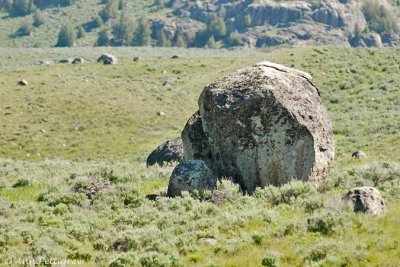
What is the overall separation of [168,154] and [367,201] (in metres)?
17.1

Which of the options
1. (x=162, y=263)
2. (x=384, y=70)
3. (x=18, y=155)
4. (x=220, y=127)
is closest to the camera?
(x=162, y=263)

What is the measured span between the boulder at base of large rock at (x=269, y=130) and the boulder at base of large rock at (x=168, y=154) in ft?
35.0

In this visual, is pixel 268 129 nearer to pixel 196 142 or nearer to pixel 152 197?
pixel 196 142

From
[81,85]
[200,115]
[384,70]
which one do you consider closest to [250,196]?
[200,115]

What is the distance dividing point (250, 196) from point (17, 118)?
41.0 meters

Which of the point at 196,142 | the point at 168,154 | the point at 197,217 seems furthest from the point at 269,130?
the point at 168,154

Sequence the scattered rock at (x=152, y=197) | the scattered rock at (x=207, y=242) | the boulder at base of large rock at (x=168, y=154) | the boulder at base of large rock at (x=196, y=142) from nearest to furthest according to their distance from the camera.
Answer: the scattered rock at (x=207, y=242), the scattered rock at (x=152, y=197), the boulder at base of large rock at (x=196, y=142), the boulder at base of large rock at (x=168, y=154)

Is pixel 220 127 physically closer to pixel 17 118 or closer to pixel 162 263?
pixel 162 263

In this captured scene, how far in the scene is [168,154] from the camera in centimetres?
3083

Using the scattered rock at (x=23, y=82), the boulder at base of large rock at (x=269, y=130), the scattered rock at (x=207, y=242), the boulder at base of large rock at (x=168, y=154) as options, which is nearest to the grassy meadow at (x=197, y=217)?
the scattered rock at (x=207, y=242)

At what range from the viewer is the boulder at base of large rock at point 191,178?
19016 mm

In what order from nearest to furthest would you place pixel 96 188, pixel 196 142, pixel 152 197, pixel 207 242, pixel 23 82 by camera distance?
pixel 207 242 → pixel 152 197 → pixel 96 188 → pixel 196 142 → pixel 23 82

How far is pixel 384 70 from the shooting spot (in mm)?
69250

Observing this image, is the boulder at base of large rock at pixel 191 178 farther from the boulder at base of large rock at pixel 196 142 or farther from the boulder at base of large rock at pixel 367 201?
the boulder at base of large rock at pixel 367 201
